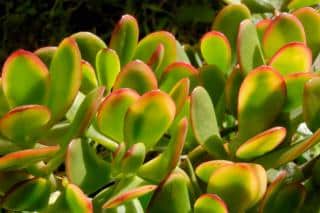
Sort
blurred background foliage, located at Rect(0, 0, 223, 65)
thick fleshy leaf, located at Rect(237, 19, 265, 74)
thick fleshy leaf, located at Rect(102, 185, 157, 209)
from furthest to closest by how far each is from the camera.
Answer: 1. blurred background foliage, located at Rect(0, 0, 223, 65)
2. thick fleshy leaf, located at Rect(237, 19, 265, 74)
3. thick fleshy leaf, located at Rect(102, 185, 157, 209)

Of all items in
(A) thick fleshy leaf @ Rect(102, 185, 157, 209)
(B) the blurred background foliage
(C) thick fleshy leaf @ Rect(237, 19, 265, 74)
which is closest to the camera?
(A) thick fleshy leaf @ Rect(102, 185, 157, 209)

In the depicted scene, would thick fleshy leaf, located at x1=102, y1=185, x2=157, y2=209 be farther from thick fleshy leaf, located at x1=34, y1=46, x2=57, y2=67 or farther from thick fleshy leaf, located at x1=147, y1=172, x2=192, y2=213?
thick fleshy leaf, located at x1=34, y1=46, x2=57, y2=67

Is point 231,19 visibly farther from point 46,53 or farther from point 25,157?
point 25,157

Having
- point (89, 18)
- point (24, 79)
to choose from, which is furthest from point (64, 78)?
point (89, 18)

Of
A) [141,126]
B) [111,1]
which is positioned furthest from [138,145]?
[111,1]

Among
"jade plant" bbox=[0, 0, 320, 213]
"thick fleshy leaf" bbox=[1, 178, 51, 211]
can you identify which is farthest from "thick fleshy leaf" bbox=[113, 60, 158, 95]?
"thick fleshy leaf" bbox=[1, 178, 51, 211]
